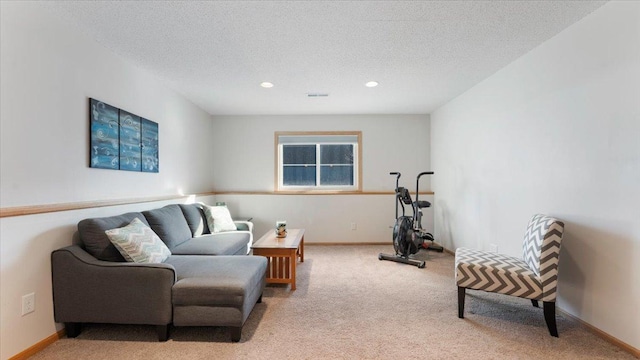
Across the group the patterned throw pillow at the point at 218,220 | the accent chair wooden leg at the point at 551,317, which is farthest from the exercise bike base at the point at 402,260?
the patterned throw pillow at the point at 218,220

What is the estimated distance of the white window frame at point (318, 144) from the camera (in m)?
5.55

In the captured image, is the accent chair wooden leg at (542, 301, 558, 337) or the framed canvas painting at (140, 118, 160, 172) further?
the framed canvas painting at (140, 118, 160, 172)

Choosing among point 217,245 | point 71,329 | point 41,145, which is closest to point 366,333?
point 217,245

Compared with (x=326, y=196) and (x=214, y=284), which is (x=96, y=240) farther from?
(x=326, y=196)

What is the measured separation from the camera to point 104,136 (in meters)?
2.72

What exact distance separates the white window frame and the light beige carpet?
104 inches

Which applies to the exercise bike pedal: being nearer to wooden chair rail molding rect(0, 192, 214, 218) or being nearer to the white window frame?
the white window frame

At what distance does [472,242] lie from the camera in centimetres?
403

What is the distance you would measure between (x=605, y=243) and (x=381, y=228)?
342cm

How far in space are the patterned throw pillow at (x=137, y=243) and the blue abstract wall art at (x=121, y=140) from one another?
2.27ft

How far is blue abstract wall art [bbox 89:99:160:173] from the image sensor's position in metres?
2.62

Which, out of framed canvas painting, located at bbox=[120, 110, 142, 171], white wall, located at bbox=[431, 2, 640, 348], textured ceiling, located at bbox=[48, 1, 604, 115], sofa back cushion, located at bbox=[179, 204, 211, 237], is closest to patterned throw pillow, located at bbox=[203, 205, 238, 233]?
sofa back cushion, located at bbox=[179, 204, 211, 237]

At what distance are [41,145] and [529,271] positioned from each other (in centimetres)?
375

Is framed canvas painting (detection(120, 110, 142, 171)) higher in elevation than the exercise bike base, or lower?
higher
